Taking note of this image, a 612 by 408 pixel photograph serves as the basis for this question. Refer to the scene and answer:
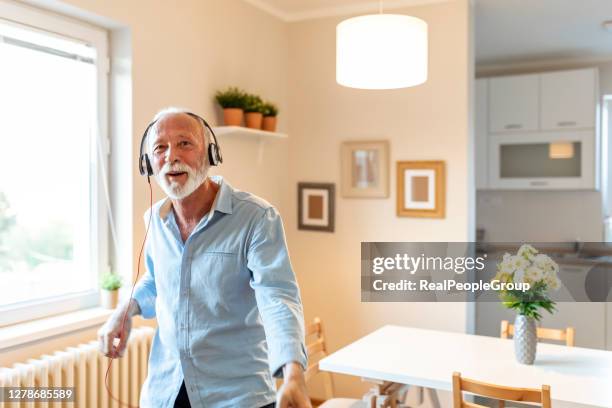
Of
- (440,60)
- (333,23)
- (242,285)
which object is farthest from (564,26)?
(242,285)

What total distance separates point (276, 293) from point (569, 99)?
13.7 ft

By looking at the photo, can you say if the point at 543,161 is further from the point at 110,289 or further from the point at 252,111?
the point at 110,289

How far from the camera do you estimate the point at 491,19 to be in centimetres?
404

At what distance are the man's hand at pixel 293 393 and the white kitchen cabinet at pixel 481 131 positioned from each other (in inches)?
167

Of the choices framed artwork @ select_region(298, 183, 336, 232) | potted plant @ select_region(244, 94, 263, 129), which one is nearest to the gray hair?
potted plant @ select_region(244, 94, 263, 129)

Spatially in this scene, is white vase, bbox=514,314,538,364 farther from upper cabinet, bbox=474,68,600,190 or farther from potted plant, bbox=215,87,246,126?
upper cabinet, bbox=474,68,600,190

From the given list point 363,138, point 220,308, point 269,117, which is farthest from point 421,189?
point 220,308

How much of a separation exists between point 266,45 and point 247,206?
2532 mm

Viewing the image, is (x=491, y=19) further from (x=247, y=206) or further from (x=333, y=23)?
(x=247, y=206)

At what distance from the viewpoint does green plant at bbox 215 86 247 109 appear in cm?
328

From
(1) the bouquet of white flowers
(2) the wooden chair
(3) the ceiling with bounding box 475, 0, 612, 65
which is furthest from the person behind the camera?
(3) the ceiling with bounding box 475, 0, 612, 65

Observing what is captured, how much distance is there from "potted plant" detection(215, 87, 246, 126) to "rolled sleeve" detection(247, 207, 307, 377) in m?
1.88

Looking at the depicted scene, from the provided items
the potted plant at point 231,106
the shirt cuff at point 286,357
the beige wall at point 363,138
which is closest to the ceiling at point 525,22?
the beige wall at point 363,138

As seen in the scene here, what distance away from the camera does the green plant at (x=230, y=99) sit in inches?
129
